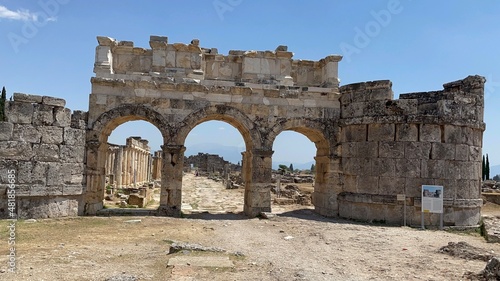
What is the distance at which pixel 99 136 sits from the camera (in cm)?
1263

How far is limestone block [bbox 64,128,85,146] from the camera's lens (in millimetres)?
11919

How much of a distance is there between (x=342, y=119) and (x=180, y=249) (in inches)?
324

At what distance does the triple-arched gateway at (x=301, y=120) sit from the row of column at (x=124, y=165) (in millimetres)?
9225

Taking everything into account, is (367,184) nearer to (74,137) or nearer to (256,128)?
(256,128)

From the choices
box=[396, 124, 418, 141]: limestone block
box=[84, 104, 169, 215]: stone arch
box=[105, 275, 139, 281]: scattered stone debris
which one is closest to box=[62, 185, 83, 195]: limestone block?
box=[84, 104, 169, 215]: stone arch

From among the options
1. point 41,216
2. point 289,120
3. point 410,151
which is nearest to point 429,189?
point 410,151

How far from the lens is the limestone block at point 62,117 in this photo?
11.7 metres

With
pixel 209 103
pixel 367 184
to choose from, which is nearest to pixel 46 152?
pixel 209 103

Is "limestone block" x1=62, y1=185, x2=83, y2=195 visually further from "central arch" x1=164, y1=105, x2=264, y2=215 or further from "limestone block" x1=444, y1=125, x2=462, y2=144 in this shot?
"limestone block" x1=444, y1=125, x2=462, y2=144

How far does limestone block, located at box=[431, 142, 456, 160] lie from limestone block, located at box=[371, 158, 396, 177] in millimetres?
1200

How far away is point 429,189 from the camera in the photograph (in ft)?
39.1

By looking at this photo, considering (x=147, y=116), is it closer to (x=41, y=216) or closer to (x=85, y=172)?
(x=85, y=172)

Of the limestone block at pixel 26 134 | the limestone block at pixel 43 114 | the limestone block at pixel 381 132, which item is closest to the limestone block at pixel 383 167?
the limestone block at pixel 381 132

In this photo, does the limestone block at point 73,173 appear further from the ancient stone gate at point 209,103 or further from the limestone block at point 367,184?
the limestone block at point 367,184
